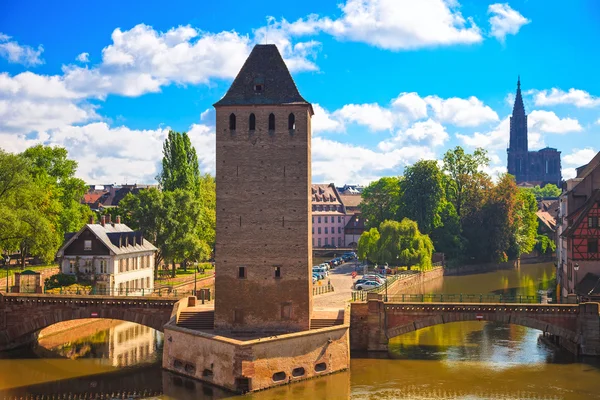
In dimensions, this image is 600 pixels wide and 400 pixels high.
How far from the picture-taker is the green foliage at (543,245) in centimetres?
11852

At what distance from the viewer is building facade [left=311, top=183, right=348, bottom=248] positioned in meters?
140

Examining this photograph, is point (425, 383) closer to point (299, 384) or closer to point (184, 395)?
point (299, 384)

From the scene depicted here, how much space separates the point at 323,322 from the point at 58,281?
28.4m

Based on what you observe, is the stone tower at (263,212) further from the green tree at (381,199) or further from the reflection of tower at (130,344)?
the green tree at (381,199)

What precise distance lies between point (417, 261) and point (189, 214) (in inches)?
1151

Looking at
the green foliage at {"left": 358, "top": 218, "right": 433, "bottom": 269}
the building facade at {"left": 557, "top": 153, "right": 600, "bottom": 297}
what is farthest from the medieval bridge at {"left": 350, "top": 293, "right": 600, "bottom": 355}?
the green foliage at {"left": 358, "top": 218, "right": 433, "bottom": 269}

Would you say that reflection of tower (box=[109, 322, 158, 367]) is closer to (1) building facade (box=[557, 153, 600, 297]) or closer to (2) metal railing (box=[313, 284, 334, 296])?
(2) metal railing (box=[313, 284, 334, 296])

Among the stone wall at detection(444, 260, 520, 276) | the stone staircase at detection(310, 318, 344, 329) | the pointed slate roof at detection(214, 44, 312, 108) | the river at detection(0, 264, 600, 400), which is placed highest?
the pointed slate roof at detection(214, 44, 312, 108)

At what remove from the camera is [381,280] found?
72438 millimetres

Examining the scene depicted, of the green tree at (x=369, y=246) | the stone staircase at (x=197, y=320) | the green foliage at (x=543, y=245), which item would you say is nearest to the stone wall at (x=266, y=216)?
the stone staircase at (x=197, y=320)

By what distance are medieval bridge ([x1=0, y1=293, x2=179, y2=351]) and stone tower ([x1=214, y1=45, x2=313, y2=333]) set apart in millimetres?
6893

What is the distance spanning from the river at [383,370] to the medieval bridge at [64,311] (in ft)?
5.89

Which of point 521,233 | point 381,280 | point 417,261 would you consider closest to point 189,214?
point 381,280

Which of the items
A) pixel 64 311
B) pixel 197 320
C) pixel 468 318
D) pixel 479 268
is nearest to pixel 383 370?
pixel 468 318
